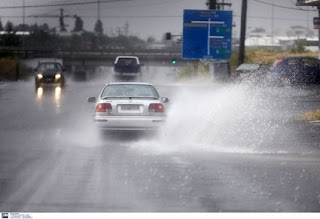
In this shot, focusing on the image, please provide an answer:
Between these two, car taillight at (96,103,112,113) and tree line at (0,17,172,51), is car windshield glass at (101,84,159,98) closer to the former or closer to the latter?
car taillight at (96,103,112,113)

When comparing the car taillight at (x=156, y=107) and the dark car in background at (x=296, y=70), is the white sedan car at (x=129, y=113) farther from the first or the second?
the dark car in background at (x=296, y=70)

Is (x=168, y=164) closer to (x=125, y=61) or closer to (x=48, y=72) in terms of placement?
(x=48, y=72)

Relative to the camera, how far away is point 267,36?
55.7 meters

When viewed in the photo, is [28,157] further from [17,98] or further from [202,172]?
[17,98]

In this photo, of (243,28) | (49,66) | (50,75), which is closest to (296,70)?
(243,28)

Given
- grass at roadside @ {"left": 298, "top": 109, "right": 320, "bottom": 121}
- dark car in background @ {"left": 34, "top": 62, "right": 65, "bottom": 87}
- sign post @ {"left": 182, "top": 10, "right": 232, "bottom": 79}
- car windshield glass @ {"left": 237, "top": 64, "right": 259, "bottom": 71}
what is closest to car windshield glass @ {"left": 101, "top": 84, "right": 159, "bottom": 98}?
grass at roadside @ {"left": 298, "top": 109, "right": 320, "bottom": 121}

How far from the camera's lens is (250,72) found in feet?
134

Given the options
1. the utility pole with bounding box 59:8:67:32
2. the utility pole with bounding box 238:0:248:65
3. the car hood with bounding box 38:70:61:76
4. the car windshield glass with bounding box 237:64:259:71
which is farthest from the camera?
the utility pole with bounding box 59:8:67:32

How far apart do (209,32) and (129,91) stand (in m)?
27.8

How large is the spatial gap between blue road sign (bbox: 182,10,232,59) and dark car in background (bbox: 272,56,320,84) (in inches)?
232

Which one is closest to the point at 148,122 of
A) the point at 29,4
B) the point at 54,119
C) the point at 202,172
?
the point at 202,172

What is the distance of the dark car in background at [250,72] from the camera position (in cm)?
4062

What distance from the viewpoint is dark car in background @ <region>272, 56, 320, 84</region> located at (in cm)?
3875

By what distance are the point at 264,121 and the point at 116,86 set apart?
6.09 meters
